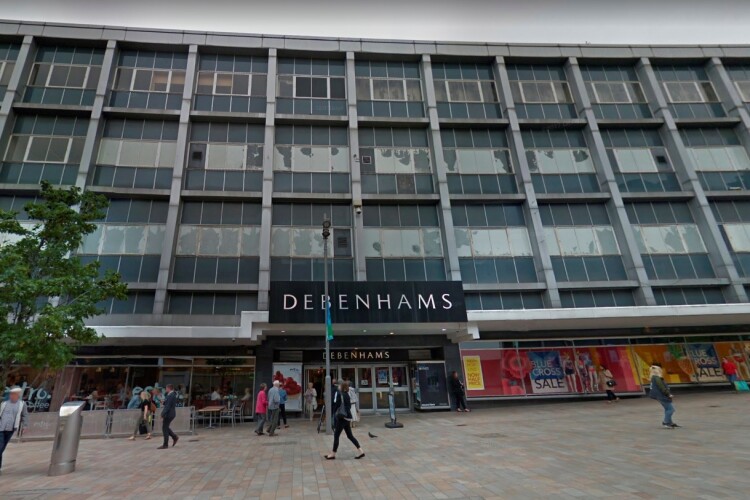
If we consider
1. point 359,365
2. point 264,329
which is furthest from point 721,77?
point 264,329

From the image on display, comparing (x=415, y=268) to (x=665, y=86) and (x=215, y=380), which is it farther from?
(x=665, y=86)

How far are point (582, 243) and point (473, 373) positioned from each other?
31.7ft

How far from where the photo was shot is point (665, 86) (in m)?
26.2

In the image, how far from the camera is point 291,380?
19.1m

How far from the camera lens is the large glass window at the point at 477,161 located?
2333 centimetres

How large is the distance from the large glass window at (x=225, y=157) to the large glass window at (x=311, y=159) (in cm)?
120

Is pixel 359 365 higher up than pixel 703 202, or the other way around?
pixel 703 202

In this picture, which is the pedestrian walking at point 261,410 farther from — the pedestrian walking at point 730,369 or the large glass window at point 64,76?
the pedestrian walking at point 730,369

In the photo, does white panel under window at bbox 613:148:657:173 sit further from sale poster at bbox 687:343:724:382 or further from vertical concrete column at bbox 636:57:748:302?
sale poster at bbox 687:343:724:382

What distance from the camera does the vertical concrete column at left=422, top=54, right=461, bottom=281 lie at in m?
21.0

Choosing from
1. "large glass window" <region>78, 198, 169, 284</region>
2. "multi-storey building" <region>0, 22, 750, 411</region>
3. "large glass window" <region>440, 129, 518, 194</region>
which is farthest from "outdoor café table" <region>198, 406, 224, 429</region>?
"large glass window" <region>440, 129, 518, 194</region>

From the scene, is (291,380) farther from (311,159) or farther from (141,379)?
(311,159)

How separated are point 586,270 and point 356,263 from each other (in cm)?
1262

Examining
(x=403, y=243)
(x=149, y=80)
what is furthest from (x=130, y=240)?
(x=403, y=243)
